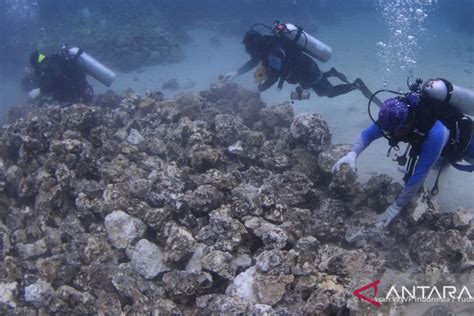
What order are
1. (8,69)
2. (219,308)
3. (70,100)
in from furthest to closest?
(8,69) < (70,100) < (219,308)

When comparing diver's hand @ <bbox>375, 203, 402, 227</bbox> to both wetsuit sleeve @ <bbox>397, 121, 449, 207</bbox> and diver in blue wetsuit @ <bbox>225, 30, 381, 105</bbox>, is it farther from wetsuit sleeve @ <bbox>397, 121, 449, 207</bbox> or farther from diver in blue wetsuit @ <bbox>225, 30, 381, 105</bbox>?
diver in blue wetsuit @ <bbox>225, 30, 381, 105</bbox>

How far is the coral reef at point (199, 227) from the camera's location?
351cm

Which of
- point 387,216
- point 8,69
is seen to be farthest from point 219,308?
point 8,69

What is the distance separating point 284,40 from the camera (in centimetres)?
809

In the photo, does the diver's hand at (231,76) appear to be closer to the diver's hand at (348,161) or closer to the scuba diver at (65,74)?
the scuba diver at (65,74)

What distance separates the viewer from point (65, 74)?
9289 mm

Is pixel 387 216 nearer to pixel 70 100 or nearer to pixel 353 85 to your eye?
pixel 353 85

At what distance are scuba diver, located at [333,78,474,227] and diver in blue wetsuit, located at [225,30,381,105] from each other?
11.4 feet

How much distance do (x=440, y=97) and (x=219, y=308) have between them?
11.8 ft

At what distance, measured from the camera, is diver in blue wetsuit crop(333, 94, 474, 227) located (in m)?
3.90

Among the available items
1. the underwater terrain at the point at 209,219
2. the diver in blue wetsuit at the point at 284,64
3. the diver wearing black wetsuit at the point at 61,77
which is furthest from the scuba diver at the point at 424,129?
the diver wearing black wetsuit at the point at 61,77

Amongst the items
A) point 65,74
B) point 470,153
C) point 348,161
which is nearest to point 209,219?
point 348,161

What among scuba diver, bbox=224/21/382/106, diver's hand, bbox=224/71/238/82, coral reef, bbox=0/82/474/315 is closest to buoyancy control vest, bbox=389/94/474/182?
coral reef, bbox=0/82/474/315

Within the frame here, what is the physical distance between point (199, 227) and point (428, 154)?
2.76 m
